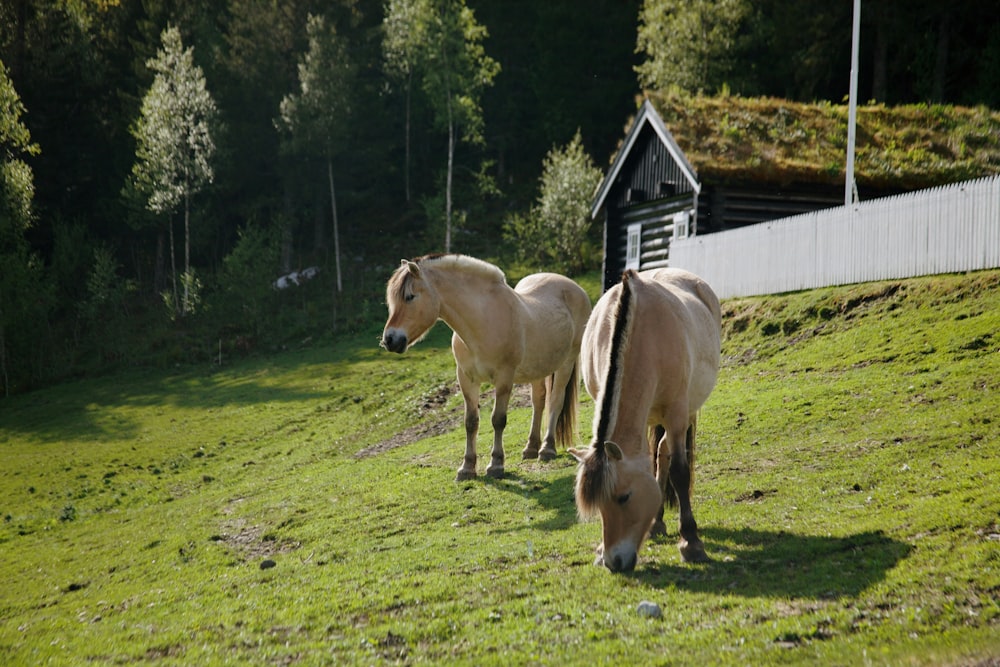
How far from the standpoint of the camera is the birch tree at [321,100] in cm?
4641

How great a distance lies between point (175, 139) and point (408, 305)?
122 ft

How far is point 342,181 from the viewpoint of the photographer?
51062 mm

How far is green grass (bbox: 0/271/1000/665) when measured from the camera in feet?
17.8

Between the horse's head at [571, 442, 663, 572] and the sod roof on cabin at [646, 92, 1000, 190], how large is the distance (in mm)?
18517

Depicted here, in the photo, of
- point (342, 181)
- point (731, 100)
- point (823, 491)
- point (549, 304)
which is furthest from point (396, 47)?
point (823, 491)

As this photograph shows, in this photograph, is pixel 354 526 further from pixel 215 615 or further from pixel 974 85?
pixel 974 85

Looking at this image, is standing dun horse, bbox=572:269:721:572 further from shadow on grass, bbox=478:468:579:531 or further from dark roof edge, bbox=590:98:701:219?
dark roof edge, bbox=590:98:701:219

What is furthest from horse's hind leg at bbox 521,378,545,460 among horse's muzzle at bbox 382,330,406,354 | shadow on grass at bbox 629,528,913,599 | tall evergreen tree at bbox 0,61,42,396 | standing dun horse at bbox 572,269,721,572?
tall evergreen tree at bbox 0,61,42,396

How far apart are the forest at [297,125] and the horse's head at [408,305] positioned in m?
27.8

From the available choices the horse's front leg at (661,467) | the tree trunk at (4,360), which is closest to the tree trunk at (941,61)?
the horse's front leg at (661,467)

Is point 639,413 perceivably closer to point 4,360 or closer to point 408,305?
point 408,305

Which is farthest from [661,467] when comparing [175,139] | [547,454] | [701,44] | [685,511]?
[175,139]

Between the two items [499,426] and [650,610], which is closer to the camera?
[650,610]

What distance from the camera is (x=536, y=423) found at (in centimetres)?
1296
